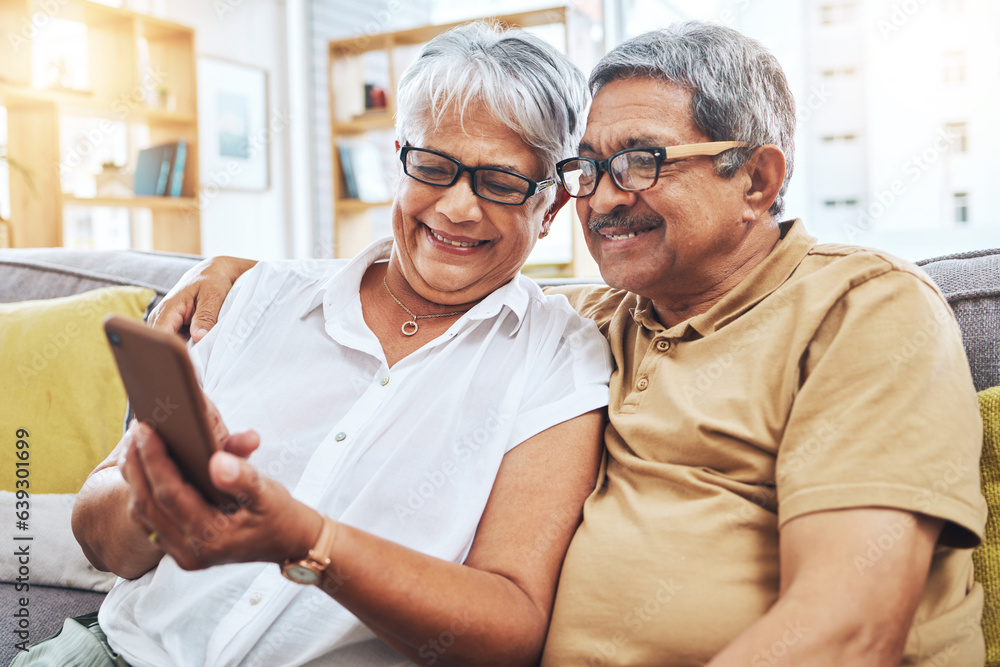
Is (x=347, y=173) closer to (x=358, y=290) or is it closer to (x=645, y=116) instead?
(x=358, y=290)

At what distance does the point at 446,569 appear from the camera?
3.03 feet

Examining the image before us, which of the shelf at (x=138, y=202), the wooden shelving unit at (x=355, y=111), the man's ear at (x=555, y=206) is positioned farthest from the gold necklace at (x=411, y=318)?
the wooden shelving unit at (x=355, y=111)

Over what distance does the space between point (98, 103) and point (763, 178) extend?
12.3 feet

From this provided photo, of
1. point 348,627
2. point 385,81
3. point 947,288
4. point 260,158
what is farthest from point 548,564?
point 385,81

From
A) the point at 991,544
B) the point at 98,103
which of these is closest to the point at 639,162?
the point at 991,544

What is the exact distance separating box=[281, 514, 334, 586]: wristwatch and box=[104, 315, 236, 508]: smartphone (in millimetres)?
121

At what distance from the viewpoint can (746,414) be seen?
0.99 m

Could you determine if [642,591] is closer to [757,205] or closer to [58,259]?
[757,205]

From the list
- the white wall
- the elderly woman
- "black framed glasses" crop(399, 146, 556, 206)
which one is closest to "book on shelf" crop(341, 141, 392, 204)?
the white wall

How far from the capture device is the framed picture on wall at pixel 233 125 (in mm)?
4876

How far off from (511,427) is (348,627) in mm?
352

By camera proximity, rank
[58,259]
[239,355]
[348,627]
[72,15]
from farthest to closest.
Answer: [72,15] < [58,259] < [239,355] < [348,627]

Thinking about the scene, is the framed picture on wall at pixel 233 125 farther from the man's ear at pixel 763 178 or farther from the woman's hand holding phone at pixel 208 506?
the woman's hand holding phone at pixel 208 506

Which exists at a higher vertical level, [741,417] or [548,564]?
[741,417]
